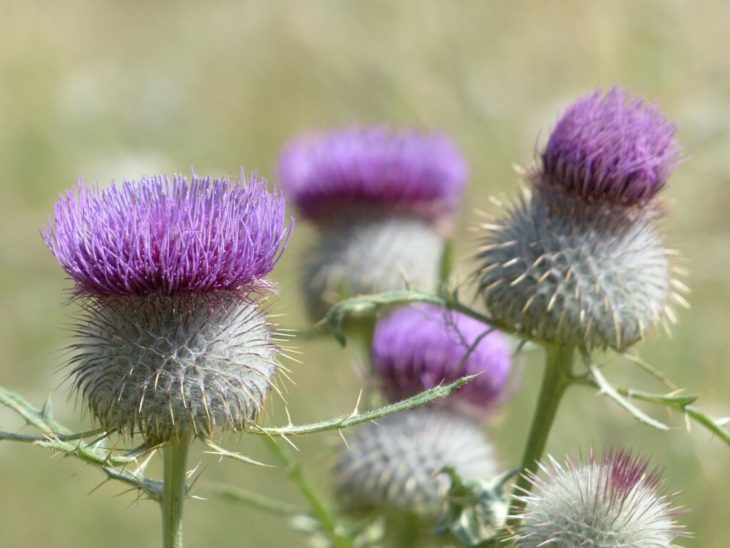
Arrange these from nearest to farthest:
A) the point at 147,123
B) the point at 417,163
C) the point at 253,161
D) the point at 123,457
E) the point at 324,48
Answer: the point at 123,457 → the point at 417,163 → the point at 324,48 → the point at 147,123 → the point at 253,161

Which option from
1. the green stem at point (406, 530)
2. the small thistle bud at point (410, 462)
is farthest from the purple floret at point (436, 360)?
the green stem at point (406, 530)

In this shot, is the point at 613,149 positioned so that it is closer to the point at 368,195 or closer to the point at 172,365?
the point at 172,365

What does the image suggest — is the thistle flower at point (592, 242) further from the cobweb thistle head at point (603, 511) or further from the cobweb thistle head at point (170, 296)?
the cobweb thistle head at point (170, 296)

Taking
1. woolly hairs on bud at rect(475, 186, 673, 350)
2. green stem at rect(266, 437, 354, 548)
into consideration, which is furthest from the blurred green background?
green stem at rect(266, 437, 354, 548)

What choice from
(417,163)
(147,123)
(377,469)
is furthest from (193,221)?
(147,123)

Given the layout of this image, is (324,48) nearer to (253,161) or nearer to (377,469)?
(253,161)

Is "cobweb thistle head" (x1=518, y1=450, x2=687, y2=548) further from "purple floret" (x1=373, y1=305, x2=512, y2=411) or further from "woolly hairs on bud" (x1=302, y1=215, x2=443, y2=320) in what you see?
"woolly hairs on bud" (x1=302, y1=215, x2=443, y2=320)
